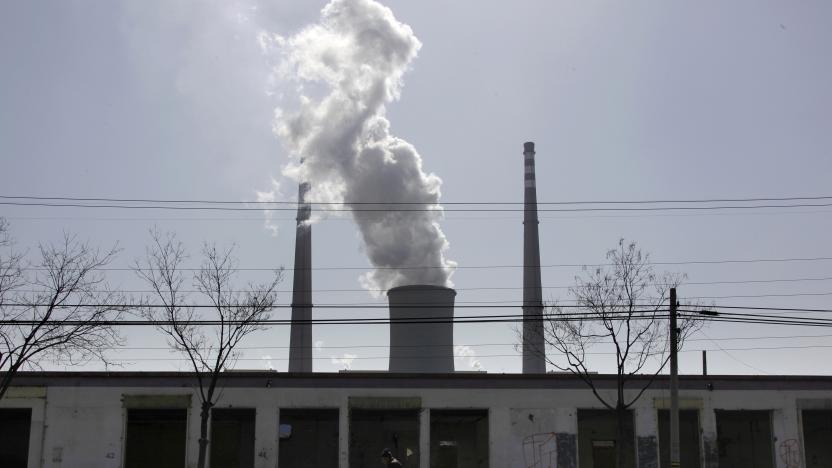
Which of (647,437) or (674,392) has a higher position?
(674,392)

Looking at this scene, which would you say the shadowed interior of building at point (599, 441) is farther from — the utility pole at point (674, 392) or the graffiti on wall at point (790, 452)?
the utility pole at point (674, 392)

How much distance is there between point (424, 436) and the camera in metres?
27.0

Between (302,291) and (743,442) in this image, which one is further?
(302,291)

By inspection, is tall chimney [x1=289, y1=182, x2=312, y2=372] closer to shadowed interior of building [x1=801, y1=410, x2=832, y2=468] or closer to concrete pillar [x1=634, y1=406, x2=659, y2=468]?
concrete pillar [x1=634, y1=406, x2=659, y2=468]

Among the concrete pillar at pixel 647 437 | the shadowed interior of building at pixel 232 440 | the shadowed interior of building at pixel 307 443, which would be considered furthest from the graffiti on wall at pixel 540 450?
the shadowed interior of building at pixel 232 440

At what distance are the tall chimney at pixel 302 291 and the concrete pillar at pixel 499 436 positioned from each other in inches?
890

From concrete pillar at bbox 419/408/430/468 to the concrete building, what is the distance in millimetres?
37

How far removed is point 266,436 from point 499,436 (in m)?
7.26

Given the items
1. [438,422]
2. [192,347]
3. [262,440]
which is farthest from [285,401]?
[438,422]

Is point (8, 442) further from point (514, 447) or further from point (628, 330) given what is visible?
point (628, 330)

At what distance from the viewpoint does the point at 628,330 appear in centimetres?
2447

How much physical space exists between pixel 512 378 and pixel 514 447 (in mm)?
→ 2141

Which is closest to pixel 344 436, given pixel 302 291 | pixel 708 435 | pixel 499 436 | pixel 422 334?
pixel 499 436

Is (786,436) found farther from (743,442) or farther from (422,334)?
(422,334)
